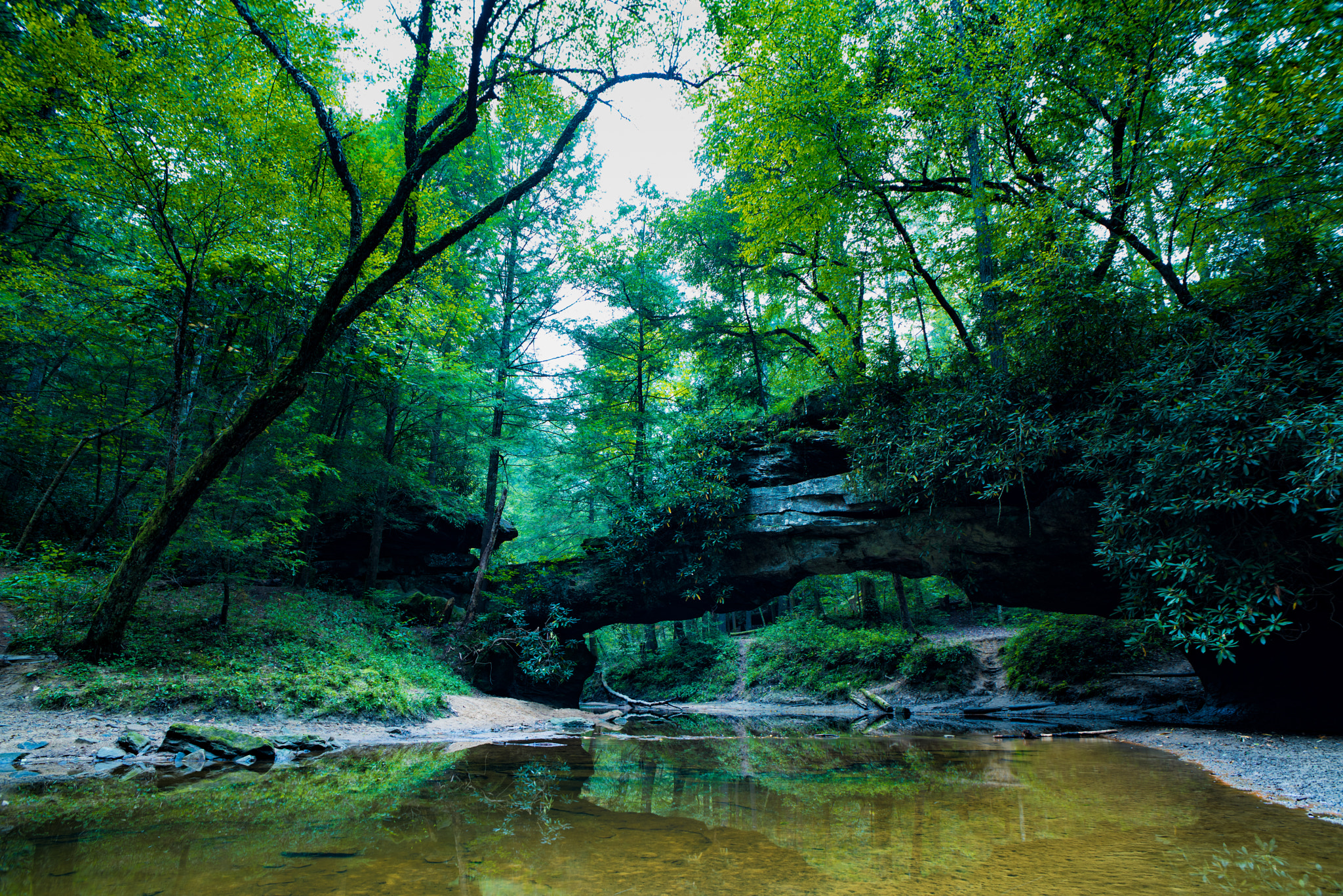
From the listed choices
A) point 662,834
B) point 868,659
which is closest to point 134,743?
point 662,834

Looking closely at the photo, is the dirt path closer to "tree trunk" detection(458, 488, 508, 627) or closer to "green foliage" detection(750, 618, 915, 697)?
"tree trunk" detection(458, 488, 508, 627)

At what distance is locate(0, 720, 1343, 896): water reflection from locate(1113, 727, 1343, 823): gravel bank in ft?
1.21

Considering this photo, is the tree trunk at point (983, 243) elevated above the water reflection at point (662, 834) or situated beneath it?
elevated above

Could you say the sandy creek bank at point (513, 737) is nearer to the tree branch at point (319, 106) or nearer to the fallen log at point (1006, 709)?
the fallen log at point (1006, 709)

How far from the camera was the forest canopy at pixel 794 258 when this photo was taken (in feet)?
22.0

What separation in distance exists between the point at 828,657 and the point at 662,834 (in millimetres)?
15465

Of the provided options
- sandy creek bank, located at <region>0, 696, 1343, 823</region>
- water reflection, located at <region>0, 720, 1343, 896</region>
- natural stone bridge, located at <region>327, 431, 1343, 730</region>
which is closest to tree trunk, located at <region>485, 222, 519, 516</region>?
natural stone bridge, located at <region>327, 431, 1343, 730</region>

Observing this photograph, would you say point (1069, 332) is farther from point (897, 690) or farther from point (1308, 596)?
point (897, 690)

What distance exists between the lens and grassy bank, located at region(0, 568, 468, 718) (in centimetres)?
729

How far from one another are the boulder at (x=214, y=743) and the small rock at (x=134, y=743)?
0.14 metres

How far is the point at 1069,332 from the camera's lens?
9062mm

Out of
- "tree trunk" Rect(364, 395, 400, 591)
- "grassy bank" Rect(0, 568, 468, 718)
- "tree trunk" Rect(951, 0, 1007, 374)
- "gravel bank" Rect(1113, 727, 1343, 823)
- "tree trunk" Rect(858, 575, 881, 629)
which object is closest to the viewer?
"gravel bank" Rect(1113, 727, 1343, 823)

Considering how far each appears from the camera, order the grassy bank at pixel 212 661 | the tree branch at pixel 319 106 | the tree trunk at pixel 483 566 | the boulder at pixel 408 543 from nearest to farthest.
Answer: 1. the grassy bank at pixel 212 661
2. the tree branch at pixel 319 106
3. the tree trunk at pixel 483 566
4. the boulder at pixel 408 543

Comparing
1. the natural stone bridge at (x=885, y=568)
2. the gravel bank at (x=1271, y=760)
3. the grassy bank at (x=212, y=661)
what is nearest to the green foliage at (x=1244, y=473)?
the gravel bank at (x=1271, y=760)
